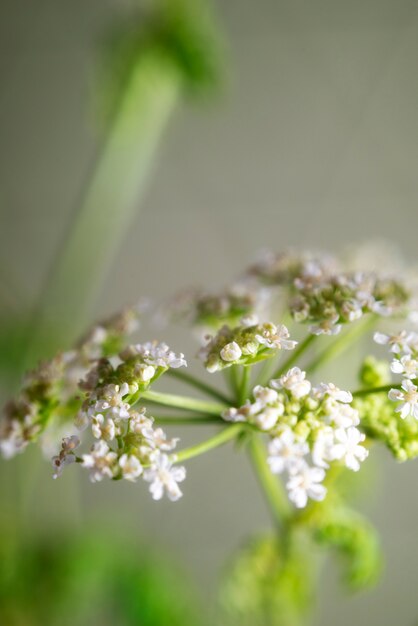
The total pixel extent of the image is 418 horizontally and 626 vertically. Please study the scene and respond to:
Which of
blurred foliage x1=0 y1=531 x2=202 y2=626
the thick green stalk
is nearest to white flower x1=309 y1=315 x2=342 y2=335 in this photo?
blurred foliage x1=0 y1=531 x2=202 y2=626

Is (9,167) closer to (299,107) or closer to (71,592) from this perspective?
(299,107)

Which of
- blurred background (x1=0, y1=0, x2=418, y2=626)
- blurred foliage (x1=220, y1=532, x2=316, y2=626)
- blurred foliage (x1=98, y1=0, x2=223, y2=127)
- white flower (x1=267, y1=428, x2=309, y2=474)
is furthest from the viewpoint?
blurred background (x1=0, y1=0, x2=418, y2=626)

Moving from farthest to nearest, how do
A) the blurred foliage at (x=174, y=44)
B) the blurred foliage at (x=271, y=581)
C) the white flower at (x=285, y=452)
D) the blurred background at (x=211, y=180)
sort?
1. the blurred background at (x=211, y=180)
2. the blurred foliage at (x=174, y=44)
3. the blurred foliage at (x=271, y=581)
4. the white flower at (x=285, y=452)

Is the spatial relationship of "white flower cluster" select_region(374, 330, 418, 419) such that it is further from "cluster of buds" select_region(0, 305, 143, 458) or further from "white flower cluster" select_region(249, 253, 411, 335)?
"cluster of buds" select_region(0, 305, 143, 458)

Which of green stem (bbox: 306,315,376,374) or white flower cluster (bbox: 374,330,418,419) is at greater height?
white flower cluster (bbox: 374,330,418,419)

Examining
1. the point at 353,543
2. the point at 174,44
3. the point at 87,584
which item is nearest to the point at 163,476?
the point at 353,543

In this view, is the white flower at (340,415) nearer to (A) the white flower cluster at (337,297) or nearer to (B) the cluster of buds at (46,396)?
(A) the white flower cluster at (337,297)

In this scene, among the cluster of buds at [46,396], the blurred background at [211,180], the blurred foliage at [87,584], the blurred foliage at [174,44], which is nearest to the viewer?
the cluster of buds at [46,396]

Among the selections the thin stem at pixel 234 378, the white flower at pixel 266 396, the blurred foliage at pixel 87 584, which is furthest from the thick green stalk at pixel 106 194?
the white flower at pixel 266 396
